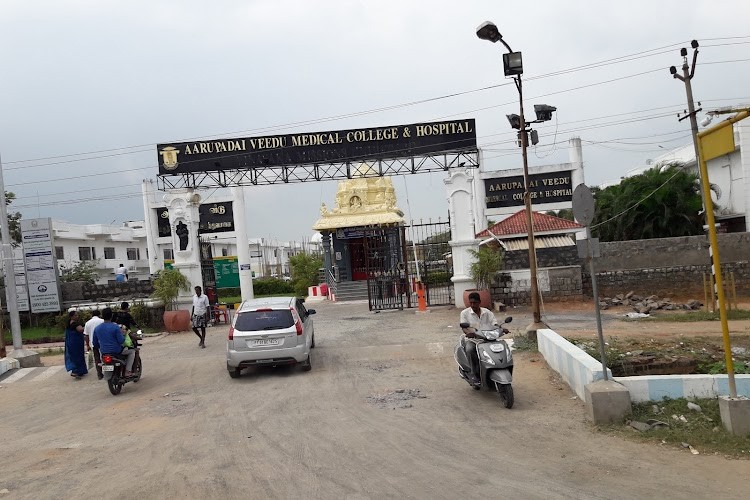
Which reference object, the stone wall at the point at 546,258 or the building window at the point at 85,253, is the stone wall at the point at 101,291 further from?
the building window at the point at 85,253

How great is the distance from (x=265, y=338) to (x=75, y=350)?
4.66 metres

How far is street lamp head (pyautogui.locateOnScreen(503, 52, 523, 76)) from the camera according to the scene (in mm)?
13180

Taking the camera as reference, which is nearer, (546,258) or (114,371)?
(114,371)

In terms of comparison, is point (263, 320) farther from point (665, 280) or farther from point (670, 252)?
point (670, 252)

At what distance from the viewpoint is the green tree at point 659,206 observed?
30406 mm

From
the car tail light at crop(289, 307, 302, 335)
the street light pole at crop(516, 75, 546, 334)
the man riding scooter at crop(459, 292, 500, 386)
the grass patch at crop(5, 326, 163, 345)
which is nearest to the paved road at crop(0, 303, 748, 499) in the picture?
the man riding scooter at crop(459, 292, 500, 386)

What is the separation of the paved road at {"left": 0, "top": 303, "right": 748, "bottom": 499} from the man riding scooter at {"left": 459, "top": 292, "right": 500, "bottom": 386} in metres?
0.47

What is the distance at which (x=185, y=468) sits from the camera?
6.35 metres

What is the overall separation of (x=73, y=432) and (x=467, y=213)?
14466 millimetres

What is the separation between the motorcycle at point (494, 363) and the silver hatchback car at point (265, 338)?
3.74 meters

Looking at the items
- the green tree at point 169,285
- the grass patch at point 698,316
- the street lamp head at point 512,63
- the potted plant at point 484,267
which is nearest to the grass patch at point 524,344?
the grass patch at point 698,316

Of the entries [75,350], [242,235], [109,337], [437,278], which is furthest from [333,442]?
[437,278]

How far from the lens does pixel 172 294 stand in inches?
803

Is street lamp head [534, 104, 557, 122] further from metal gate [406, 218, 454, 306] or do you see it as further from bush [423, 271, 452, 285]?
bush [423, 271, 452, 285]
